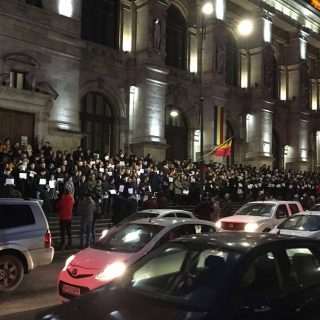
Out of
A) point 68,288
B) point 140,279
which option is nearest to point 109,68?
point 68,288

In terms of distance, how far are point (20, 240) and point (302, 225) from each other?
7.43 metres

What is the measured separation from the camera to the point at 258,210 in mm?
16516

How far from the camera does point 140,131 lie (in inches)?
1212

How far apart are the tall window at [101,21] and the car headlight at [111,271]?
24.4 meters

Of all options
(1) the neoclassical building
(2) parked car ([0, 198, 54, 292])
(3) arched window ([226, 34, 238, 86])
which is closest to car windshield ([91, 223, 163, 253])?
(2) parked car ([0, 198, 54, 292])

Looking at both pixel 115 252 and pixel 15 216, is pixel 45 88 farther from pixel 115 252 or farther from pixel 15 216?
pixel 115 252

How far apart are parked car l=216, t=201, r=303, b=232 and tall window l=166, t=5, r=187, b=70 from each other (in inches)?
815

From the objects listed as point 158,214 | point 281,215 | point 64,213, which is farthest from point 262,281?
point 281,215

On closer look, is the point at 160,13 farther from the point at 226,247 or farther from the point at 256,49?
the point at 226,247

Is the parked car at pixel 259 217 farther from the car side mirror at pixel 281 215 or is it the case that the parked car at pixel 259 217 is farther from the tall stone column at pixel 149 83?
the tall stone column at pixel 149 83

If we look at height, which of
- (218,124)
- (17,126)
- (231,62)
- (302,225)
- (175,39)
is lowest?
(302,225)

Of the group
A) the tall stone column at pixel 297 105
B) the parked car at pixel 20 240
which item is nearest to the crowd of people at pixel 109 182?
the parked car at pixel 20 240

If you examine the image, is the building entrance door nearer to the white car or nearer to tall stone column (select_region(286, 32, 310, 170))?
the white car

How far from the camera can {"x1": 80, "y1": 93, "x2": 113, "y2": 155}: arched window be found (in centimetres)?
3020
